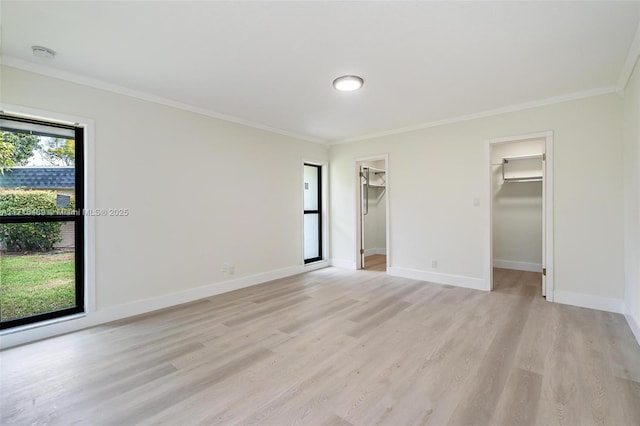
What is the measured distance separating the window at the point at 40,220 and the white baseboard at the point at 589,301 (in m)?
5.51

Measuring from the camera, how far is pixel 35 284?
2.84 meters

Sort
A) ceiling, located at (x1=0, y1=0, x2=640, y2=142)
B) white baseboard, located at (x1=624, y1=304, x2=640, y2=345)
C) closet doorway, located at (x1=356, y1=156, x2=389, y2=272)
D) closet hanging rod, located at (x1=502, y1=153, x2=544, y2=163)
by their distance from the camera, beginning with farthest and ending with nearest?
closet doorway, located at (x1=356, y1=156, x2=389, y2=272), closet hanging rod, located at (x1=502, y1=153, x2=544, y2=163), white baseboard, located at (x1=624, y1=304, x2=640, y2=345), ceiling, located at (x1=0, y1=0, x2=640, y2=142)

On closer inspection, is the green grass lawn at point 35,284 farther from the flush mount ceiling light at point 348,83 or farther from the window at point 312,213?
the window at point 312,213

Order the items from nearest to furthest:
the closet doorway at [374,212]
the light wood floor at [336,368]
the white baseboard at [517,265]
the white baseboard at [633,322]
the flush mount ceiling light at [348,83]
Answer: the light wood floor at [336,368], the white baseboard at [633,322], the flush mount ceiling light at [348,83], the white baseboard at [517,265], the closet doorway at [374,212]

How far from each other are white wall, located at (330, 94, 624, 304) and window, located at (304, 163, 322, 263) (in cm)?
31

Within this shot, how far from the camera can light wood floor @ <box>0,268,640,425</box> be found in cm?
172

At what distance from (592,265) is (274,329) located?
3758 mm

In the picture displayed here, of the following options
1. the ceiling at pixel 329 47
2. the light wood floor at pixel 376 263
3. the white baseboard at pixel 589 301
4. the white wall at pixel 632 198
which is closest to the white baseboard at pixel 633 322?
the white wall at pixel 632 198

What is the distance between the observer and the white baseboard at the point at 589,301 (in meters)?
3.28

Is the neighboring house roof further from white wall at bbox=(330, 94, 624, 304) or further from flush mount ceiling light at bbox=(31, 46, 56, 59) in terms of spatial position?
white wall at bbox=(330, 94, 624, 304)

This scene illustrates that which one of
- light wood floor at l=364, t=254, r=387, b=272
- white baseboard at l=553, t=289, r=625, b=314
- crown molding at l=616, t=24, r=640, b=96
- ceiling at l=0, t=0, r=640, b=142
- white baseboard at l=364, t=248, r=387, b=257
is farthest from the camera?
white baseboard at l=364, t=248, r=387, b=257

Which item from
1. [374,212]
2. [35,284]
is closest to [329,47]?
[35,284]

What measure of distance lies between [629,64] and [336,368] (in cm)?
375

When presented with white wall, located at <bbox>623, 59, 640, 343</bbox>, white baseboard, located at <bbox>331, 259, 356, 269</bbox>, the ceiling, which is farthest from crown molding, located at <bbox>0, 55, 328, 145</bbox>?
white wall, located at <bbox>623, 59, 640, 343</bbox>
